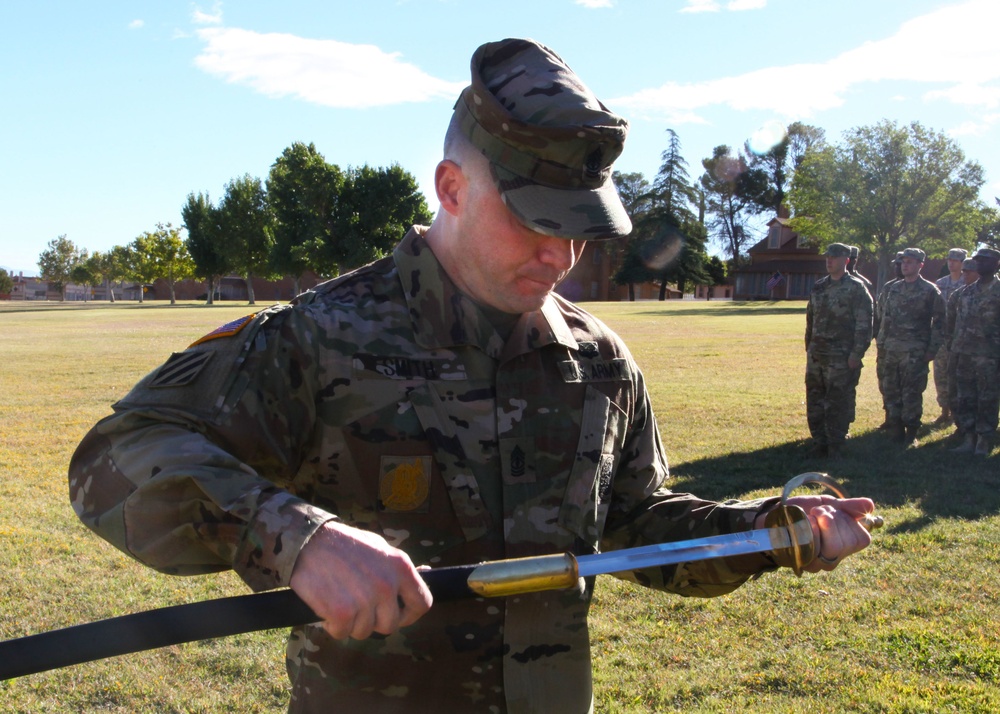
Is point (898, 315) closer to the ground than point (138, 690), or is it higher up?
higher up

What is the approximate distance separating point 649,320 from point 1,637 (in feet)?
126

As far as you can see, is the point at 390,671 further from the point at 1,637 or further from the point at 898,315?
the point at 898,315

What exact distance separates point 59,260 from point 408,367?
105196 mm

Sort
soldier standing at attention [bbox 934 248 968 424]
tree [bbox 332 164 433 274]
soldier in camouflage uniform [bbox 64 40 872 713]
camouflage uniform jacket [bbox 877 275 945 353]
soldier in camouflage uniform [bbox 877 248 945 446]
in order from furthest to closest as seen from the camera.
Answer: tree [bbox 332 164 433 274] → soldier standing at attention [bbox 934 248 968 424] → camouflage uniform jacket [bbox 877 275 945 353] → soldier in camouflage uniform [bbox 877 248 945 446] → soldier in camouflage uniform [bbox 64 40 872 713]

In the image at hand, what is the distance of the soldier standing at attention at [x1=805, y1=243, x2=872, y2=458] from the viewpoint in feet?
35.1

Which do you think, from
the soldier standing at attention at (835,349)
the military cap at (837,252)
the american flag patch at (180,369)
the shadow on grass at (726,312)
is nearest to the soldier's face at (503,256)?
the american flag patch at (180,369)

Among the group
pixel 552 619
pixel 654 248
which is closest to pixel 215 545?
pixel 552 619

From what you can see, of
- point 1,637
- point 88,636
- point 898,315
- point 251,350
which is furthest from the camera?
point 898,315

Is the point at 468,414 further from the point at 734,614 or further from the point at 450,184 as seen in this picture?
the point at 734,614

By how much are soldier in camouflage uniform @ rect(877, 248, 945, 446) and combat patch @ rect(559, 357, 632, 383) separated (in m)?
10.9

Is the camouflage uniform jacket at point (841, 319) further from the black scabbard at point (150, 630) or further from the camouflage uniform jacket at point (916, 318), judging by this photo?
the black scabbard at point (150, 630)

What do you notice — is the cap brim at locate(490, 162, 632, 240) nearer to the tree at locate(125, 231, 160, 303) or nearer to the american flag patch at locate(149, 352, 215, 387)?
the american flag patch at locate(149, 352, 215, 387)

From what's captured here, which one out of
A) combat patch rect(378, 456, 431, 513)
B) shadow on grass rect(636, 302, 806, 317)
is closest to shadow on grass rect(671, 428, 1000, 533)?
combat patch rect(378, 456, 431, 513)

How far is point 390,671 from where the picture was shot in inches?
75.6
